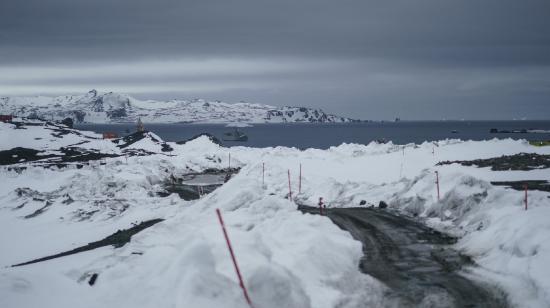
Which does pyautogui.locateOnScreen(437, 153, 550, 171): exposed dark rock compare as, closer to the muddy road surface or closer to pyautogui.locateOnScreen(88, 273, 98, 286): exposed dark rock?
the muddy road surface

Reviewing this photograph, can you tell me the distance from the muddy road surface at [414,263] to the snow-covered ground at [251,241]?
1.71 feet

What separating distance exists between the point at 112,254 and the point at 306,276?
6.73 meters

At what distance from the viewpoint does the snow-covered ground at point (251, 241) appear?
10633 millimetres

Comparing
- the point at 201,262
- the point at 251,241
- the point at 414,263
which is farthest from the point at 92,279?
the point at 414,263

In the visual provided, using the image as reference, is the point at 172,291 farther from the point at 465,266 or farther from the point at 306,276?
the point at 465,266

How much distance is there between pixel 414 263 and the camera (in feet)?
50.0

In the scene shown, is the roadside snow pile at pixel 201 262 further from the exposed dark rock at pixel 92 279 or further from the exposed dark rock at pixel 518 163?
the exposed dark rock at pixel 518 163

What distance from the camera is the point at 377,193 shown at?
28781 millimetres

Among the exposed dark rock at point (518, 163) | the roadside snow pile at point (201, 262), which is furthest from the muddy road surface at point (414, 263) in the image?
the exposed dark rock at point (518, 163)

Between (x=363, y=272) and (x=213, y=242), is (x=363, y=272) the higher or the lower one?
the lower one

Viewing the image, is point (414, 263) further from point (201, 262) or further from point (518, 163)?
point (518, 163)

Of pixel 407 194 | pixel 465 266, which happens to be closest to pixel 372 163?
pixel 407 194

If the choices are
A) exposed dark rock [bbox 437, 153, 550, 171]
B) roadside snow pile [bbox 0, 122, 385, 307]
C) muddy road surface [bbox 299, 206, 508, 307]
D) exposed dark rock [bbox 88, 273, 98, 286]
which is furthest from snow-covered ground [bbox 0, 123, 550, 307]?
exposed dark rock [bbox 437, 153, 550, 171]

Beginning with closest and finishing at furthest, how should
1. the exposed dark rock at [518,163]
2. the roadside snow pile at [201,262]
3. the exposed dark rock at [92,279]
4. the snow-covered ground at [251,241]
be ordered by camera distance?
the roadside snow pile at [201,262] → the snow-covered ground at [251,241] → the exposed dark rock at [92,279] → the exposed dark rock at [518,163]
